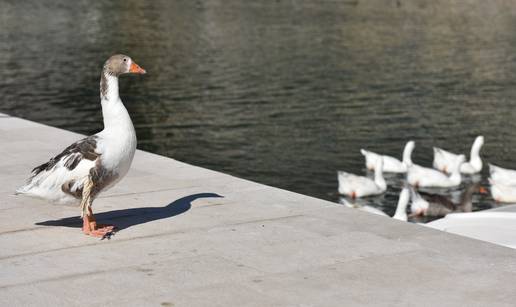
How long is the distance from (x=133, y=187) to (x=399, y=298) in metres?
5.45

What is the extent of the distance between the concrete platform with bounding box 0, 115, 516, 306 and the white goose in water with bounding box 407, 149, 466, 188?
1340cm

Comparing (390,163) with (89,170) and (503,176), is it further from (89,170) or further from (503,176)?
(89,170)

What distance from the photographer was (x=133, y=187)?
517 inches

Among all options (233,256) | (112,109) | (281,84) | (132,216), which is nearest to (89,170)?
(112,109)

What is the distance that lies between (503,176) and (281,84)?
16.7m

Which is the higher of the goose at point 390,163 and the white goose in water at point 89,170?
the white goose in water at point 89,170

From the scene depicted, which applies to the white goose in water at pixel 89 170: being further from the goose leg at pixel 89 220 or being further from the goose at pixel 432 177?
the goose at pixel 432 177

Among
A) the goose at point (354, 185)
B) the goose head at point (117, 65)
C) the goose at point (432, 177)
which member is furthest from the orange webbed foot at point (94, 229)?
the goose at point (432, 177)

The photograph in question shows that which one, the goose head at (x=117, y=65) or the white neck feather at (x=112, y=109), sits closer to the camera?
the white neck feather at (x=112, y=109)

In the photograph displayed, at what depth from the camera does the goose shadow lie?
36.9 ft

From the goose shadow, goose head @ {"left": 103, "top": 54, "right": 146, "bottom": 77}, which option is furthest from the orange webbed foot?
goose head @ {"left": 103, "top": 54, "right": 146, "bottom": 77}

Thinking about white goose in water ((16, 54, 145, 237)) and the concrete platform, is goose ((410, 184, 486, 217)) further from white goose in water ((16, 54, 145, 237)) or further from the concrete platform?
white goose in water ((16, 54, 145, 237))

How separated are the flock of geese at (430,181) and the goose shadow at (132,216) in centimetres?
1010

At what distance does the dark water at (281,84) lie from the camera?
2919 cm
